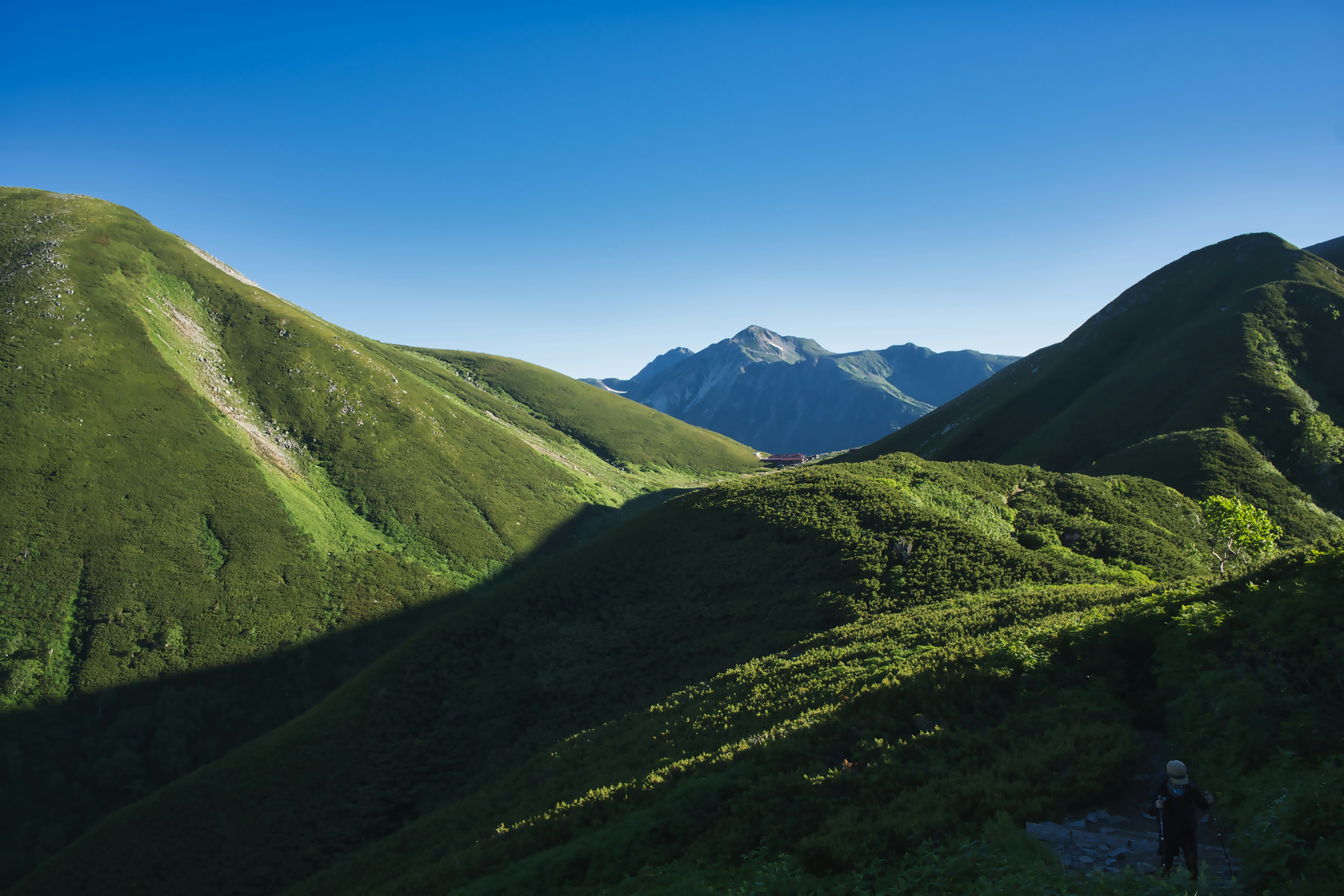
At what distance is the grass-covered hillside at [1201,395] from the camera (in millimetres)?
58000

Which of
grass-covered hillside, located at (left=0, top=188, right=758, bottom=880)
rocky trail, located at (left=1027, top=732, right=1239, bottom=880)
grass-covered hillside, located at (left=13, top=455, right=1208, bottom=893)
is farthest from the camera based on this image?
grass-covered hillside, located at (left=0, top=188, right=758, bottom=880)

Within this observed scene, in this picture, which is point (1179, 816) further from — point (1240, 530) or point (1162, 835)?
point (1240, 530)

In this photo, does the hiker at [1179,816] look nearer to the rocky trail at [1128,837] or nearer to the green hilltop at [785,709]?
the rocky trail at [1128,837]

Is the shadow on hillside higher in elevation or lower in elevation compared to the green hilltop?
lower

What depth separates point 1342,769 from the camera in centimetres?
898

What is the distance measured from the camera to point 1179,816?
354 inches

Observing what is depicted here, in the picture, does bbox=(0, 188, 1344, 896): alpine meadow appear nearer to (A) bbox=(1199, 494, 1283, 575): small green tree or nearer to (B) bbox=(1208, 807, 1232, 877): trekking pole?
(B) bbox=(1208, 807, 1232, 877): trekking pole

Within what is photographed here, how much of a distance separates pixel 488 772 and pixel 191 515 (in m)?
75.7

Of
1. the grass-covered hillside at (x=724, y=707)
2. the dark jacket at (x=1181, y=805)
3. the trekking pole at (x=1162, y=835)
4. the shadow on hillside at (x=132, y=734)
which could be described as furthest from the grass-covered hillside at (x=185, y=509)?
the dark jacket at (x=1181, y=805)

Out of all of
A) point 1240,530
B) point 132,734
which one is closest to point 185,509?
point 132,734

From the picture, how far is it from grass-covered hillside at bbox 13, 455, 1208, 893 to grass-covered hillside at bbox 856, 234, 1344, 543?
18886 mm

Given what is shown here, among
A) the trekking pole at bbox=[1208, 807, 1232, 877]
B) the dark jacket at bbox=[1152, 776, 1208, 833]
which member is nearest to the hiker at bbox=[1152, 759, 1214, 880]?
the dark jacket at bbox=[1152, 776, 1208, 833]

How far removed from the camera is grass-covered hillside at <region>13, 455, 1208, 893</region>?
1446 cm

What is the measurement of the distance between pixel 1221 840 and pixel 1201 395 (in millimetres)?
88631
